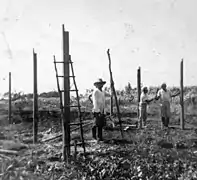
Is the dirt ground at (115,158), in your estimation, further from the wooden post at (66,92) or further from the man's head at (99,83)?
the man's head at (99,83)

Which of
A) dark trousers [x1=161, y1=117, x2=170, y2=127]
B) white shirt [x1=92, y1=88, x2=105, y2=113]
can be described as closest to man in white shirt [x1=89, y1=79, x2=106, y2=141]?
white shirt [x1=92, y1=88, x2=105, y2=113]

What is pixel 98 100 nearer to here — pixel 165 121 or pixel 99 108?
pixel 99 108

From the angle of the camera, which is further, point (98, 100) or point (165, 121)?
point (165, 121)

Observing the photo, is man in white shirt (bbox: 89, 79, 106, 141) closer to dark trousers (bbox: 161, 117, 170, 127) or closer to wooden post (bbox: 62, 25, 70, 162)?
wooden post (bbox: 62, 25, 70, 162)

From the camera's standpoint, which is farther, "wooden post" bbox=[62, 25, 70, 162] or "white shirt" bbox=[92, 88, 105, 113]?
"white shirt" bbox=[92, 88, 105, 113]

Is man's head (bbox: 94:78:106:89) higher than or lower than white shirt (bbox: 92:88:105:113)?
higher

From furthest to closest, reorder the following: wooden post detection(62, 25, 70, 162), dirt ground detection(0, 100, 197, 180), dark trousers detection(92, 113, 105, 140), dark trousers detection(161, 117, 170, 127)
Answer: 1. dark trousers detection(161, 117, 170, 127)
2. dark trousers detection(92, 113, 105, 140)
3. wooden post detection(62, 25, 70, 162)
4. dirt ground detection(0, 100, 197, 180)

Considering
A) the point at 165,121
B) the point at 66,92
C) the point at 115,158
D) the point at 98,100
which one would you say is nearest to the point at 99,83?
the point at 98,100

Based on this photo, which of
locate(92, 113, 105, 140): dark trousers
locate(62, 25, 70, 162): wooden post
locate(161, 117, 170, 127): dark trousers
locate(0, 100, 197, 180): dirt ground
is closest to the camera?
locate(0, 100, 197, 180): dirt ground

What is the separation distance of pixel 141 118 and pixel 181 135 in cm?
198

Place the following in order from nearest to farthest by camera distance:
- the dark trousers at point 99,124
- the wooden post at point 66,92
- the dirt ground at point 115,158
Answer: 1. the dirt ground at point 115,158
2. the wooden post at point 66,92
3. the dark trousers at point 99,124

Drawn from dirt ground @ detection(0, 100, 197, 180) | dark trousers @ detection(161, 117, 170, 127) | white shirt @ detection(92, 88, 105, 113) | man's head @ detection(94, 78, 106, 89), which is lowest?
dirt ground @ detection(0, 100, 197, 180)

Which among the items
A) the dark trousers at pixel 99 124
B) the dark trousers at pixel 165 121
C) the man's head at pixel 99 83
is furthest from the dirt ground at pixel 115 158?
the man's head at pixel 99 83

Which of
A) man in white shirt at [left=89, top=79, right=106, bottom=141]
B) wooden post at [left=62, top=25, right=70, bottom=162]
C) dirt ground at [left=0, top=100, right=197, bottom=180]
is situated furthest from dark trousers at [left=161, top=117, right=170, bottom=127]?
wooden post at [left=62, top=25, right=70, bottom=162]
